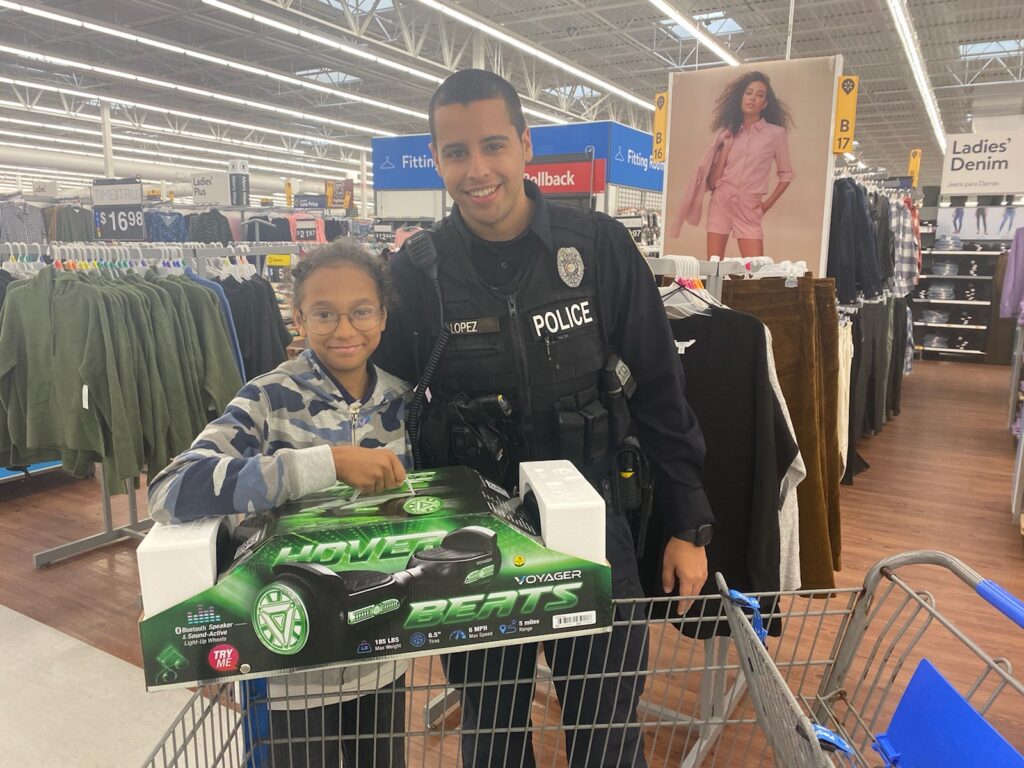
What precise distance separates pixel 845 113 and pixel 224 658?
14.1ft

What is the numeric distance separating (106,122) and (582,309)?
43.5ft

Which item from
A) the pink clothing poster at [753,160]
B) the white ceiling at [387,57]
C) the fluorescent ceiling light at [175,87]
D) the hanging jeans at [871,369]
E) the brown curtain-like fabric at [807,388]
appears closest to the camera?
the brown curtain-like fabric at [807,388]

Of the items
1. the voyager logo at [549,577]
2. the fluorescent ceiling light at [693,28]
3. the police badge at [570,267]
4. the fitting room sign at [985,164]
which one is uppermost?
the fluorescent ceiling light at [693,28]

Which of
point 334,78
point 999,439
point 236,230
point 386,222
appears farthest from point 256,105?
point 999,439

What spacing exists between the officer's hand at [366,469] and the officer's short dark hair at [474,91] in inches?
28.5

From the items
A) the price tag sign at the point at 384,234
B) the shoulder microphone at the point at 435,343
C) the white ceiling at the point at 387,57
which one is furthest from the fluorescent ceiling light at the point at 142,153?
the shoulder microphone at the point at 435,343

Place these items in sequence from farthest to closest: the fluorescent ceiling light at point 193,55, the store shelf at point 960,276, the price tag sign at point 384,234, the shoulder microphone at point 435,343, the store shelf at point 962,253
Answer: the store shelf at point 960,276, the store shelf at point 962,253, the fluorescent ceiling light at point 193,55, the price tag sign at point 384,234, the shoulder microphone at point 435,343

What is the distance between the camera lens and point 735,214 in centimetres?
415

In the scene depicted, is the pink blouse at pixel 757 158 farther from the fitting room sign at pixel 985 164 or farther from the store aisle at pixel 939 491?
the fitting room sign at pixel 985 164

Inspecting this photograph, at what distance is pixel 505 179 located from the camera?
1414mm

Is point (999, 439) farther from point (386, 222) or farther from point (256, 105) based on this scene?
point (256, 105)

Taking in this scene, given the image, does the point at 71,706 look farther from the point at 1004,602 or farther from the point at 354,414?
the point at 1004,602

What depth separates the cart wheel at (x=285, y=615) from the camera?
2.82ft

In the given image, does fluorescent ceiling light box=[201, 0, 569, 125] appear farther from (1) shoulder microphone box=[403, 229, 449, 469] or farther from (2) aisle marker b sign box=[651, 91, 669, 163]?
(1) shoulder microphone box=[403, 229, 449, 469]
